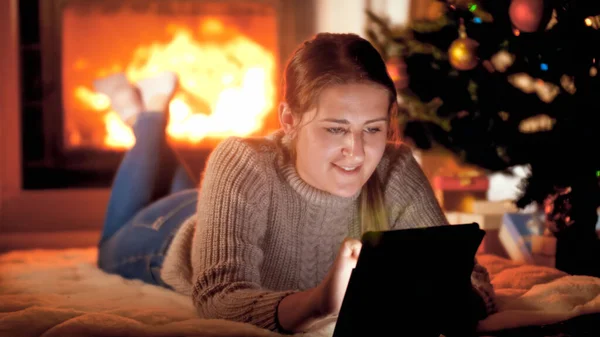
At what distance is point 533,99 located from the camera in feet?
5.69

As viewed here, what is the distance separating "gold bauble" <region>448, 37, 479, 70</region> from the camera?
171cm

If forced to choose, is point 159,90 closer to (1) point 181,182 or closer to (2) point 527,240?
(1) point 181,182

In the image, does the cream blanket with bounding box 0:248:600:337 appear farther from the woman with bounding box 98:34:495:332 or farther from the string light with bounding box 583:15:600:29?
the string light with bounding box 583:15:600:29

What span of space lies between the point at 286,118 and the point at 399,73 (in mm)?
958

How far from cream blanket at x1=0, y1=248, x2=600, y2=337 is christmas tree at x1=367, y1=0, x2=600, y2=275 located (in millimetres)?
258

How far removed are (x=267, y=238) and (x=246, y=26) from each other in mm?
2105

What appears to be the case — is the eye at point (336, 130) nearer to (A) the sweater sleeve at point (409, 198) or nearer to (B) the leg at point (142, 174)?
(A) the sweater sleeve at point (409, 198)

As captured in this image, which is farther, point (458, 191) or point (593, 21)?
point (458, 191)

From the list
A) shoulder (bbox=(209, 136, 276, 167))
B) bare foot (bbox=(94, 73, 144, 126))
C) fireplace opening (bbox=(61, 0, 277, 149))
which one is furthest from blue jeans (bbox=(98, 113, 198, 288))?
fireplace opening (bbox=(61, 0, 277, 149))

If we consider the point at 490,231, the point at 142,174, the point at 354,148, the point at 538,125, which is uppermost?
the point at 354,148

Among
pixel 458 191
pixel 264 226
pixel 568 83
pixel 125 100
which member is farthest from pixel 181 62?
pixel 264 226

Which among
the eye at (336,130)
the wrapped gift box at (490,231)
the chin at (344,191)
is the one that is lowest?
the wrapped gift box at (490,231)

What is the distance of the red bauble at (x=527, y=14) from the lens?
157 centimetres

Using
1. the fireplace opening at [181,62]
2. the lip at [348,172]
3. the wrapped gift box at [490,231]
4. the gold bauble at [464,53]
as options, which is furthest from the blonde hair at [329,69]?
the fireplace opening at [181,62]
